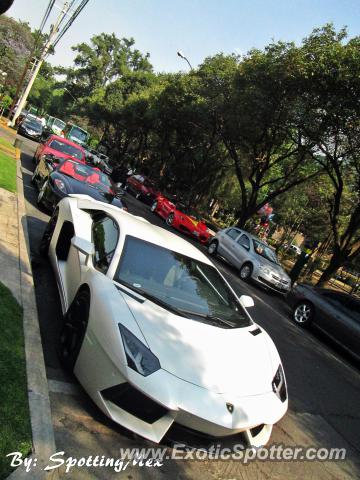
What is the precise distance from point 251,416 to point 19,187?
858 centimetres

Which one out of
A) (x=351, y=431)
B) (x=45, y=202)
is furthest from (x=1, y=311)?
(x=45, y=202)

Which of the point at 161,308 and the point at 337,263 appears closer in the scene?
the point at 161,308

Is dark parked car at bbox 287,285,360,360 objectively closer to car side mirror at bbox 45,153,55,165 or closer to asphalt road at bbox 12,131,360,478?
asphalt road at bbox 12,131,360,478

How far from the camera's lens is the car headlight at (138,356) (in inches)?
118

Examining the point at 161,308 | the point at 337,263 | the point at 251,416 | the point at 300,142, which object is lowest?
the point at 251,416

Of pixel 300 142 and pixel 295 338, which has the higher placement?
pixel 300 142

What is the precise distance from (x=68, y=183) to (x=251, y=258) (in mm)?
6722

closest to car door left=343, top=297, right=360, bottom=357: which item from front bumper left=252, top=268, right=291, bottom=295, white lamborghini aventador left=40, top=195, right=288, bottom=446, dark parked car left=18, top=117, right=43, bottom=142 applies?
front bumper left=252, top=268, right=291, bottom=295

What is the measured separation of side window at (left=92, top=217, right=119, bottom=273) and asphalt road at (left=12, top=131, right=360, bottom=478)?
1.00 meters

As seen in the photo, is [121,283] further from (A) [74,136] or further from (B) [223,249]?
(A) [74,136]

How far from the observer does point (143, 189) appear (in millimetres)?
25109

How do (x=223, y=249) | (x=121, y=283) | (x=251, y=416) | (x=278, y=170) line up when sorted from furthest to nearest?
(x=278, y=170) < (x=223, y=249) < (x=121, y=283) < (x=251, y=416)

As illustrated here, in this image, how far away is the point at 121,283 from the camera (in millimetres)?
3822

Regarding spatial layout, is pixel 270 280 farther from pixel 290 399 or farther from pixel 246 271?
pixel 290 399
